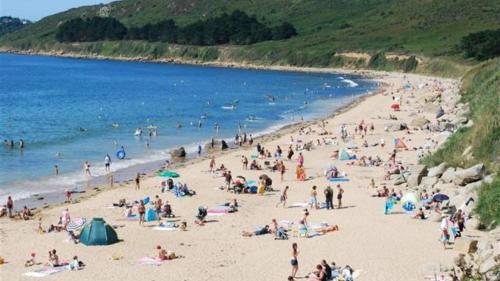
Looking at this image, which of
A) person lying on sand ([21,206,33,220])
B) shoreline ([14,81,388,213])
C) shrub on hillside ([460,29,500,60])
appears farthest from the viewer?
shrub on hillside ([460,29,500,60])

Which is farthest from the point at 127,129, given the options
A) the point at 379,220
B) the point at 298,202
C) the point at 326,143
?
the point at 379,220

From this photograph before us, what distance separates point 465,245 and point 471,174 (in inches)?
269

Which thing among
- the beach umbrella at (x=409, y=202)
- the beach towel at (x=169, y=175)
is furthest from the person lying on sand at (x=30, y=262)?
the beach towel at (x=169, y=175)

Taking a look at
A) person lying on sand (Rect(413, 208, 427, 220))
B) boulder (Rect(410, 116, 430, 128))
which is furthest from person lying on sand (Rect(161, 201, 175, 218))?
boulder (Rect(410, 116, 430, 128))

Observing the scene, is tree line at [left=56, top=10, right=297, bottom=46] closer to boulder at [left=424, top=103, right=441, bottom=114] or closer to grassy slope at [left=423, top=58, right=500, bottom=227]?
boulder at [left=424, top=103, right=441, bottom=114]

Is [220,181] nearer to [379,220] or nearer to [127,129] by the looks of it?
[379,220]

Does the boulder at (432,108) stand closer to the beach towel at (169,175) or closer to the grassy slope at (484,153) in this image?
the grassy slope at (484,153)

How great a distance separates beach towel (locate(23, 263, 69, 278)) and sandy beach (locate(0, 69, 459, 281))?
30 cm

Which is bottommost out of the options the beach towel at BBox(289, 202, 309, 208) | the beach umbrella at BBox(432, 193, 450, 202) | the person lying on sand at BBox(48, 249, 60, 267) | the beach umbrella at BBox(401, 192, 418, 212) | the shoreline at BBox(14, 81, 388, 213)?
the shoreline at BBox(14, 81, 388, 213)

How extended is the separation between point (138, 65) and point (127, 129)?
118087mm

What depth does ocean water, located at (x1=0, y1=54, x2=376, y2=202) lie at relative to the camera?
4534 cm

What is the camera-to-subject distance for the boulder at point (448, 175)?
3038 cm

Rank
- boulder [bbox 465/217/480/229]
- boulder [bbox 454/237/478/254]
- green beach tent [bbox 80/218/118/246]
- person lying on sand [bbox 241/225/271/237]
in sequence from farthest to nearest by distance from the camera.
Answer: person lying on sand [bbox 241/225/271/237], green beach tent [bbox 80/218/118/246], boulder [bbox 465/217/480/229], boulder [bbox 454/237/478/254]

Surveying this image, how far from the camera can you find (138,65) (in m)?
178
